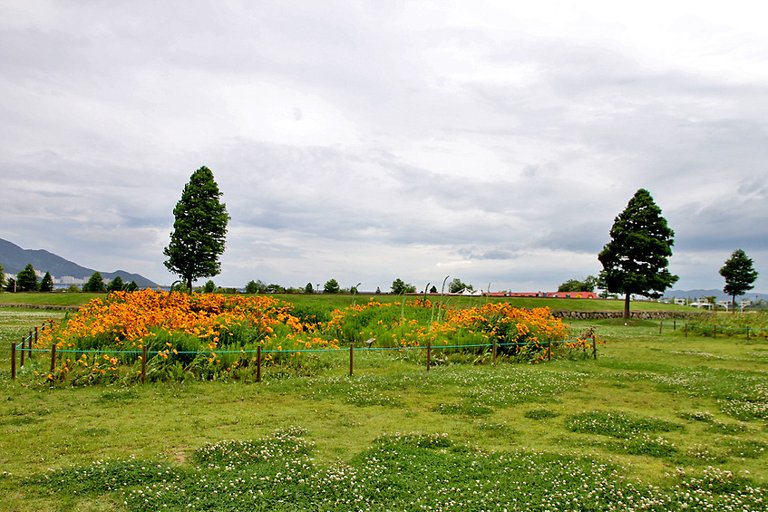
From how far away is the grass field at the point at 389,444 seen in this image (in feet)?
22.0

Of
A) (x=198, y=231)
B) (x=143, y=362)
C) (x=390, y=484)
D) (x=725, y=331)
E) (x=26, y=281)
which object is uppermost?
(x=198, y=231)

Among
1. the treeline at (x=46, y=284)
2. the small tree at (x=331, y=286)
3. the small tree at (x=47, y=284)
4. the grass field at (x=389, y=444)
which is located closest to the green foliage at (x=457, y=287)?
the grass field at (x=389, y=444)

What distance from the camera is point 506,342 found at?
823 inches

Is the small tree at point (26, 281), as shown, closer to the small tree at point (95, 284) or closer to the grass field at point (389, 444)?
the small tree at point (95, 284)

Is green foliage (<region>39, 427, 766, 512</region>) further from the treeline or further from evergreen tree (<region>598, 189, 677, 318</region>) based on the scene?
the treeline

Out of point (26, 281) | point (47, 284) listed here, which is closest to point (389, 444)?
point (47, 284)

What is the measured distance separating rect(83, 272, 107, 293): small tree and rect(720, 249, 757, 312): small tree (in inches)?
3501

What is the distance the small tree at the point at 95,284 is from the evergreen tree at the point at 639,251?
188 ft

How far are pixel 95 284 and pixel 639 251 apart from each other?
61.4m

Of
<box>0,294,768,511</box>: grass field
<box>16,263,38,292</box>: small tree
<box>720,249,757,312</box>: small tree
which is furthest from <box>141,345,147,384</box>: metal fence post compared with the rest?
<box>720,249,757,312</box>: small tree

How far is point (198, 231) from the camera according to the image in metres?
51.4

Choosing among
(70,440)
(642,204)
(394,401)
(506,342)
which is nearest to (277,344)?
(394,401)

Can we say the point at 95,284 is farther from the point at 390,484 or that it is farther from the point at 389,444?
the point at 390,484

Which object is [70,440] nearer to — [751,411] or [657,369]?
[751,411]
